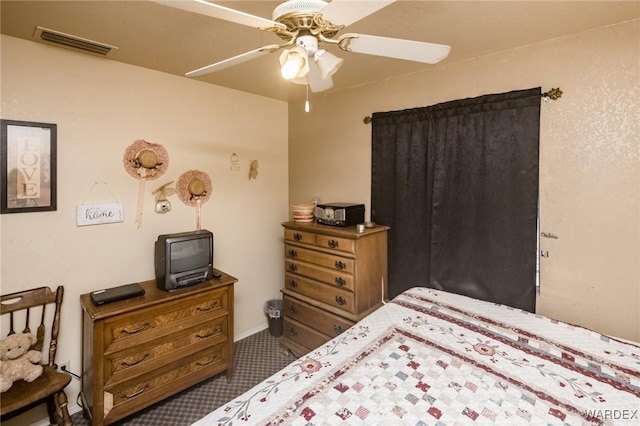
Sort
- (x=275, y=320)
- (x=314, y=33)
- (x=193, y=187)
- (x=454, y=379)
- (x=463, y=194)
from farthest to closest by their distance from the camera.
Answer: (x=275, y=320), (x=193, y=187), (x=463, y=194), (x=454, y=379), (x=314, y=33)

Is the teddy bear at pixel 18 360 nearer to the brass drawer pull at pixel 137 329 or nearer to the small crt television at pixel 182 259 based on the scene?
the brass drawer pull at pixel 137 329

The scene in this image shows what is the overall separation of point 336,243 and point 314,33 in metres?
1.61

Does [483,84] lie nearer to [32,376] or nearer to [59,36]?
[59,36]

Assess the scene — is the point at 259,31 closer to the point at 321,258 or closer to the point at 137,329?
the point at 321,258

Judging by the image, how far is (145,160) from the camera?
2.46m

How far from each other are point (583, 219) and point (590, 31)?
1.08 m

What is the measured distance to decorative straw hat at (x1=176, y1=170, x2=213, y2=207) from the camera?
2.71 metres

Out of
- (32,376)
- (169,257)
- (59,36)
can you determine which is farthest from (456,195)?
(32,376)

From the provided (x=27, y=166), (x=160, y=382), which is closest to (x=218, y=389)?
(x=160, y=382)

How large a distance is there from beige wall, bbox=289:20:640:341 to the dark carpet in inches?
85.8

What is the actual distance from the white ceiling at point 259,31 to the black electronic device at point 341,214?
113 cm

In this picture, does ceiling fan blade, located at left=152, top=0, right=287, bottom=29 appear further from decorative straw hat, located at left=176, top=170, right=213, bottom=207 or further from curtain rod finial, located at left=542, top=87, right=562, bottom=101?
decorative straw hat, located at left=176, top=170, right=213, bottom=207

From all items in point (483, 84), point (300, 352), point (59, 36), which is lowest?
point (300, 352)

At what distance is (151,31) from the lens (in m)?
1.82
